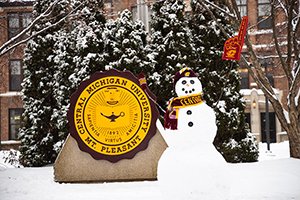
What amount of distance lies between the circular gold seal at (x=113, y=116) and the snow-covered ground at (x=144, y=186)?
85cm

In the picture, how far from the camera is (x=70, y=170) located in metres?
8.59

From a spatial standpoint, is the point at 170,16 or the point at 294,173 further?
the point at 170,16

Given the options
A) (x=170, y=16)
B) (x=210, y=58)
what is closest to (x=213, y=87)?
(x=210, y=58)

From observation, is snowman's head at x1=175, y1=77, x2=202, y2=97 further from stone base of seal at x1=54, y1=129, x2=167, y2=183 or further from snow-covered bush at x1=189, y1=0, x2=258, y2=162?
snow-covered bush at x1=189, y1=0, x2=258, y2=162

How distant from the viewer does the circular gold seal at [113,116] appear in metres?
8.70

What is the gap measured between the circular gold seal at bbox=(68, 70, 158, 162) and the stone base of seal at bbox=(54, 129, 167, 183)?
0.51ft

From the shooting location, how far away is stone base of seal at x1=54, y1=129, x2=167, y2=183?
338 inches

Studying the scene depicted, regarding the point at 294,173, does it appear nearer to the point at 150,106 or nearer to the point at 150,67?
the point at 150,106

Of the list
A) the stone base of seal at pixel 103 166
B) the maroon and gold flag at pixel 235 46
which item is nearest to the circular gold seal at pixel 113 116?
the stone base of seal at pixel 103 166

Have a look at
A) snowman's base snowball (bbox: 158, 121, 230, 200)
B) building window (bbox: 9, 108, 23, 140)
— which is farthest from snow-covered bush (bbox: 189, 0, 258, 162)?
building window (bbox: 9, 108, 23, 140)

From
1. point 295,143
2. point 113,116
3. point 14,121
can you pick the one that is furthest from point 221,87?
point 14,121

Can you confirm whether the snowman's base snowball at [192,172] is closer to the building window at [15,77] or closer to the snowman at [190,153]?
the snowman at [190,153]

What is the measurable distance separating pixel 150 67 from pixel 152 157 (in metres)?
4.36

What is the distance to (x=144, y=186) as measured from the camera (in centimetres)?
797
